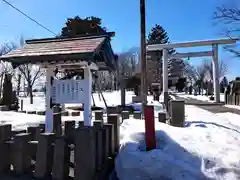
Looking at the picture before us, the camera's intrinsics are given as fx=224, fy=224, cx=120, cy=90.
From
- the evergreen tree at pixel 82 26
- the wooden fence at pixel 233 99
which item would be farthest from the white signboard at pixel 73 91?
the evergreen tree at pixel 82 26

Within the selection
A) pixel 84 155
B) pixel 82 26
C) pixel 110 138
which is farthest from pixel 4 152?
pixel 82 26

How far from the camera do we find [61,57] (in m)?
4.61

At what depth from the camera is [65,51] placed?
4.66 metres

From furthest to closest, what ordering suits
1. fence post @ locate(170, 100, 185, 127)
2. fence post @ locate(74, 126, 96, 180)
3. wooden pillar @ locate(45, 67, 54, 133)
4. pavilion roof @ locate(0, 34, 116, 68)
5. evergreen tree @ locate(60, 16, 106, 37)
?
→ 1. evergreen tree @ locate(60, 16, 106, 37)
2. fence post @ locate(170, 100, 185, 127)
3. wooden pillar @ locate(45, 67, 54, 133)
4. pavilion roof @ locate(0, 34, 116, 68)
5. fence post @ locate(74, 126, 96, 180)

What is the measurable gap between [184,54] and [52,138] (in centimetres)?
1890

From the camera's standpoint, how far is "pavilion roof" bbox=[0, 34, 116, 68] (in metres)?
4.50

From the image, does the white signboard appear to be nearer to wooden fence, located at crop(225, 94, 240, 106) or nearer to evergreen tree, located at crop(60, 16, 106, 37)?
wooden fence, located at crop(225, 94, 240, 106)

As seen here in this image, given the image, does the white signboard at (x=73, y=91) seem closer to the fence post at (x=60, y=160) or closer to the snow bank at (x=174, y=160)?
the snow bank at (x=174, y=160)

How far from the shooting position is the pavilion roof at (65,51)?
4500 mm

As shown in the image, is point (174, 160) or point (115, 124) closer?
point (174, 160)

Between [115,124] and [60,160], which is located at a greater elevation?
[115,124]

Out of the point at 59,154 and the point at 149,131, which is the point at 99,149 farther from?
the point at 149,131

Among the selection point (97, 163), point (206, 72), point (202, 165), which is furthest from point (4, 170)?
point (206, 72)

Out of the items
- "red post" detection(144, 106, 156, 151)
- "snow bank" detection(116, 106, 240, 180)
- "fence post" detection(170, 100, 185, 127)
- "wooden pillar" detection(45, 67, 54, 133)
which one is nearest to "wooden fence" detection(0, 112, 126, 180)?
"snow bank" detection(116, 106, 240, 180)
